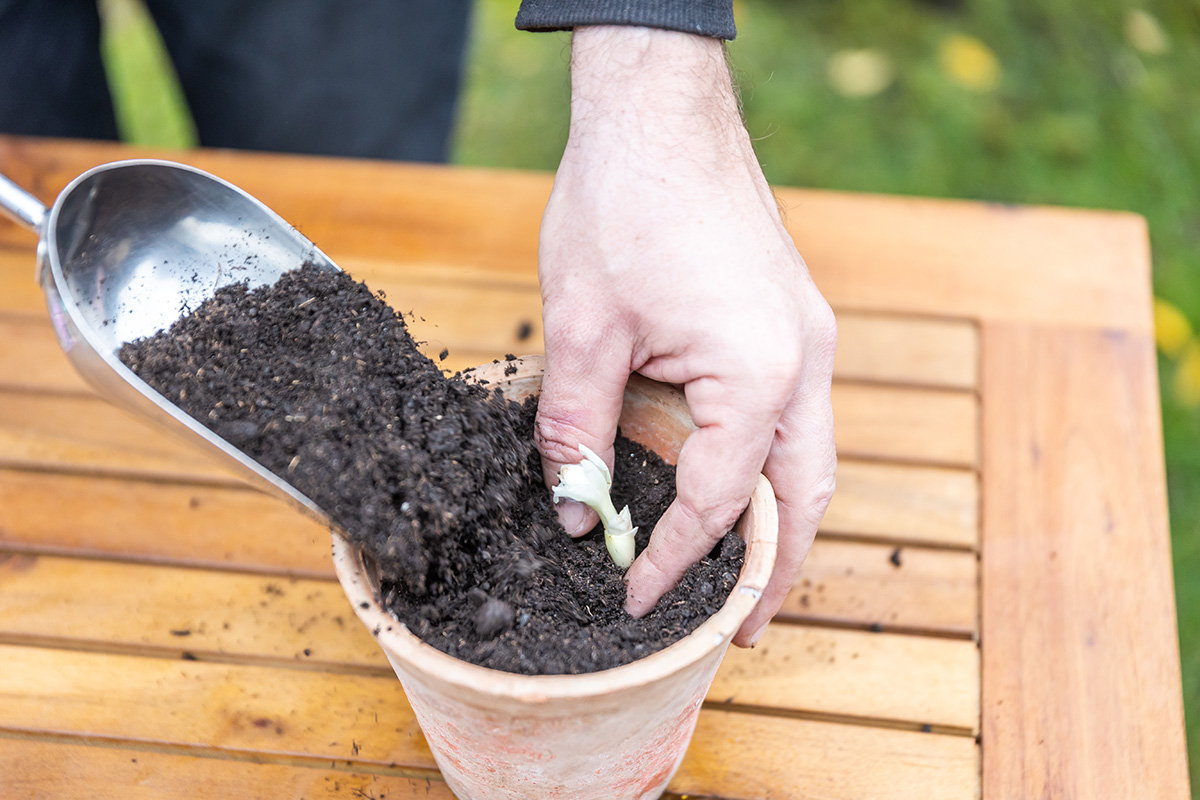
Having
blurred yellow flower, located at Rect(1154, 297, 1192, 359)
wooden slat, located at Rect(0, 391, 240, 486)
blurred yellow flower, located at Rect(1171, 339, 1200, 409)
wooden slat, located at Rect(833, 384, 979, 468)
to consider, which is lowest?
blurred yellow flower, located at Rect(1171, 339, 1200, 409)

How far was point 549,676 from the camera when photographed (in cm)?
80

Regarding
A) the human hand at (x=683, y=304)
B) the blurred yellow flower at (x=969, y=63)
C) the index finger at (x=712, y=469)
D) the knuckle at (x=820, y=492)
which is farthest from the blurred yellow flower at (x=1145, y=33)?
the index finger at (x=712, y=469)

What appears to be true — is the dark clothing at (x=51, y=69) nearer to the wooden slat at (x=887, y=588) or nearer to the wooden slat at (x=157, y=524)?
the wooden slat at (x=157, y=524)

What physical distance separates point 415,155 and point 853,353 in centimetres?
135

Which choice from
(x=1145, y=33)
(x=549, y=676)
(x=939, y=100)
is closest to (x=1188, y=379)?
(x=939, y=100)

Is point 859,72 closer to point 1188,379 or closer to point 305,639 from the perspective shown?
point 1188,379

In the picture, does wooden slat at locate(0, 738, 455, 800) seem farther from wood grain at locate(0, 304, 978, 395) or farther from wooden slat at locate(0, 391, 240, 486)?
wood grain at locate(0, 304, 978, 395)

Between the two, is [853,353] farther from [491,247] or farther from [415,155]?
[415,155]

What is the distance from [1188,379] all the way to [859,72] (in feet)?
4.70

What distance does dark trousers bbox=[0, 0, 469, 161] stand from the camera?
5.79 ft

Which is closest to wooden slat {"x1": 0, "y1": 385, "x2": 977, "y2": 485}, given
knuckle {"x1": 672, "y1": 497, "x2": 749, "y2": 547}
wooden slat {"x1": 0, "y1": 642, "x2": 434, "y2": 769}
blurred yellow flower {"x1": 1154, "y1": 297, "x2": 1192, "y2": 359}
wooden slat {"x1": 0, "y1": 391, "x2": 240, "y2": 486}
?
wooden slat {"x1": 0, "y1": 391, "x2": 240, "y2": 486}

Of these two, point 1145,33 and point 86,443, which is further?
point 1145,33

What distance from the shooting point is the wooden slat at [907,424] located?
1.38m

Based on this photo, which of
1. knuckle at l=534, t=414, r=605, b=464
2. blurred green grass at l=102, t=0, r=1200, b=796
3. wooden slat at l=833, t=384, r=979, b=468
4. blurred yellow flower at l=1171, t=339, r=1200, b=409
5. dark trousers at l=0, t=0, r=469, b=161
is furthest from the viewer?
blurred green grass at l=102, t=0, r=1200, b=796
